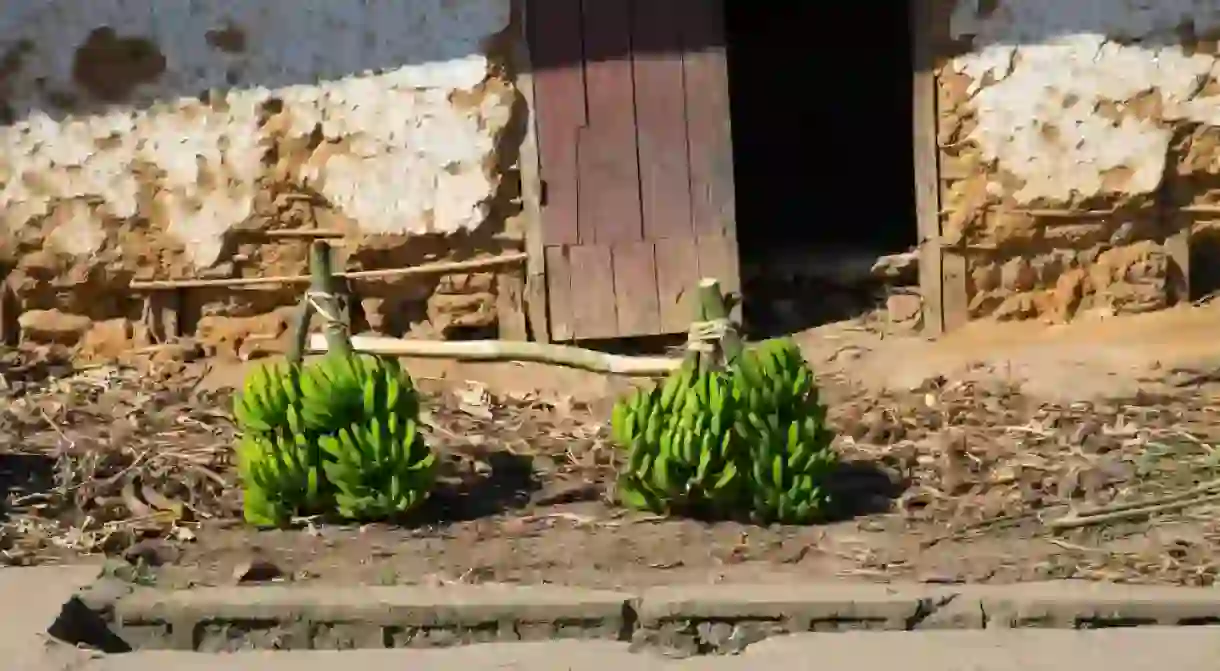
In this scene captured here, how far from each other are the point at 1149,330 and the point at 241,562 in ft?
12.2

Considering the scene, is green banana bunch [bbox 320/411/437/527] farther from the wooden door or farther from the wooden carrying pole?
the wooden door

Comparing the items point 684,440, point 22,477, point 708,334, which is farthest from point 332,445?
point 22,477

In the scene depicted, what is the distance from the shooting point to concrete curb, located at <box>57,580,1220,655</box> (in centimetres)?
382

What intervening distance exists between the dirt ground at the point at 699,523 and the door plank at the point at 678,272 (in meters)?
0.48

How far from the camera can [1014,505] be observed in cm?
463

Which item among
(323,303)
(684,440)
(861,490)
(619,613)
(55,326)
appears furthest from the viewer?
(55,326)

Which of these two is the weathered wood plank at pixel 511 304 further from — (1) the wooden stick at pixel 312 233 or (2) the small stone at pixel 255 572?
(2) the small stone at pixel 255 572

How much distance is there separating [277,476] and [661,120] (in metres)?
2.47

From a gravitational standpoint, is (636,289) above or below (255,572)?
above

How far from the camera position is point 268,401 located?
4539 millimetres

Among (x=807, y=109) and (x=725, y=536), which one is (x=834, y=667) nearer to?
(x=725, y=536)

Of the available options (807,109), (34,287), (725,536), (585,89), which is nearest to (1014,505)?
(725,536)

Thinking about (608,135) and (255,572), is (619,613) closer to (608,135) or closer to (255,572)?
(255,572)

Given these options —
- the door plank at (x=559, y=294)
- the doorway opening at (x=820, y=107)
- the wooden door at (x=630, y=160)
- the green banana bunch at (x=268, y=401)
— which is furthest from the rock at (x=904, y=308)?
the green banana bunch at (x=268, y=401)
